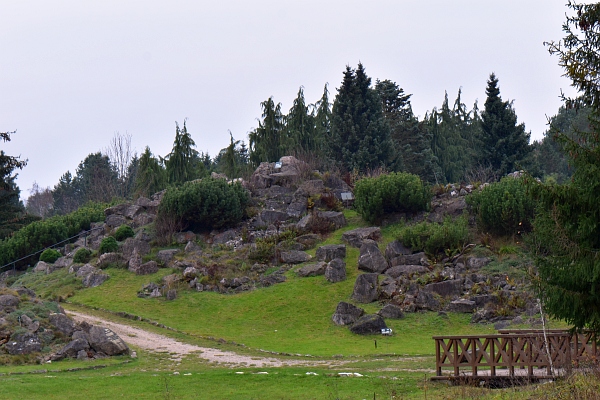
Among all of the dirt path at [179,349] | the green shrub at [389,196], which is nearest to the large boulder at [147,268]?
the dirt path at [179,349]

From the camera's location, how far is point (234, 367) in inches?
824

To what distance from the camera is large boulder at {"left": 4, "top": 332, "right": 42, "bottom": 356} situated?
22.2 meters

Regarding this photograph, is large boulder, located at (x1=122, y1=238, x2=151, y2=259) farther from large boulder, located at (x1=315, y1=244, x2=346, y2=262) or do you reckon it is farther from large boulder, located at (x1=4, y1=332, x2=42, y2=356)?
large boulder, located at (x1=4, y1=332, x2=42, y2=356)

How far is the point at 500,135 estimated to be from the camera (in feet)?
180

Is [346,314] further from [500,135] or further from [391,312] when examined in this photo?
[500,135]

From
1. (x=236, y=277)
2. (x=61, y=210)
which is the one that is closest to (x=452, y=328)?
(x=236, y=277)

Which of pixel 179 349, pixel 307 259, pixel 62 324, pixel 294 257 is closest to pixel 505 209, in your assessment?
pixel 307 259

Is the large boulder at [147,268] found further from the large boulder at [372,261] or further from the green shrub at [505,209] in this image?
the green shrub at [505,209]

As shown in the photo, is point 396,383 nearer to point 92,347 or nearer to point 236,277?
point 92,347

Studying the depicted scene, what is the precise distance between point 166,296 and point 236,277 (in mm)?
3686

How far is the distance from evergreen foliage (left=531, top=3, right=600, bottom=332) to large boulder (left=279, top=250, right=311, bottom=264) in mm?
23204

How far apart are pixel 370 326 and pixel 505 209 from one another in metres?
10.7

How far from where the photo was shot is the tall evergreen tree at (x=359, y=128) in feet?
176

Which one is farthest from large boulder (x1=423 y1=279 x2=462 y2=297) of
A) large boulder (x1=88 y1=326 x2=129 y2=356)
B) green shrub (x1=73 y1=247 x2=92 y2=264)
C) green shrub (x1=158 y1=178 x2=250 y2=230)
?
green shrub (x1=73 y1=247 x2=92 y2=264)
